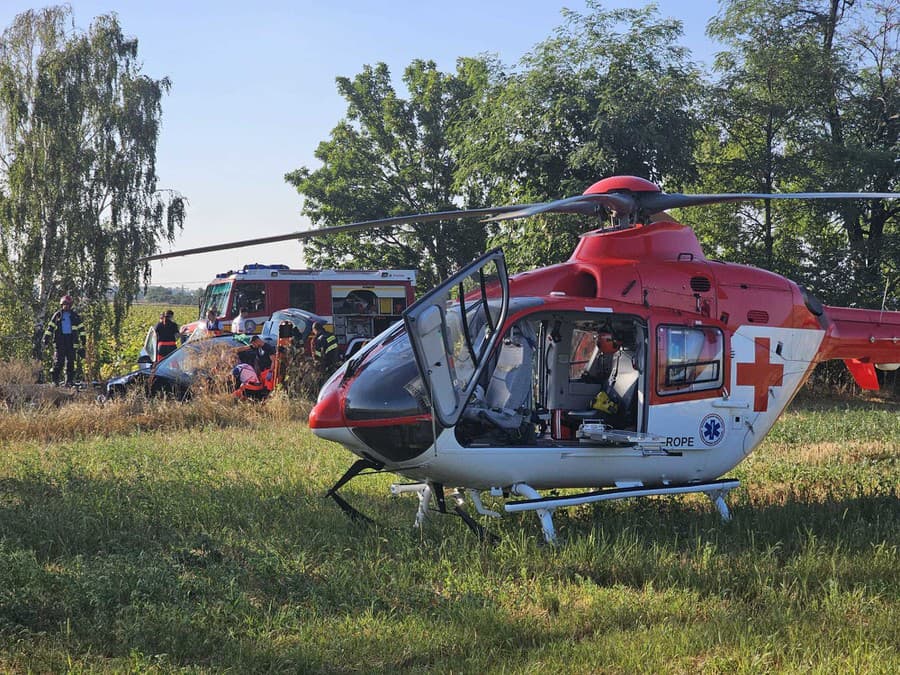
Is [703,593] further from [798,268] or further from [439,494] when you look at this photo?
[798,268]

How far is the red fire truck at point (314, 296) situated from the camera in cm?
2005

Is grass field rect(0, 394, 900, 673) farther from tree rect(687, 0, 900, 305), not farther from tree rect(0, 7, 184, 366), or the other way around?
tree rect(0, 7, 184, 366)

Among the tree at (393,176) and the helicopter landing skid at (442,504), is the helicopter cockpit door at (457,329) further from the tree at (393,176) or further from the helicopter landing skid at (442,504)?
the tree at (393,176)

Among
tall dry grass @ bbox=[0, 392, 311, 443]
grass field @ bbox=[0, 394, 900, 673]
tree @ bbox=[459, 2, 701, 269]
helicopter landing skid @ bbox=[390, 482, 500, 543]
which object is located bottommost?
grass field @ bbox=[0, 394, 900, 673]

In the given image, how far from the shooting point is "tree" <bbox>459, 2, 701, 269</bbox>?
20.7m

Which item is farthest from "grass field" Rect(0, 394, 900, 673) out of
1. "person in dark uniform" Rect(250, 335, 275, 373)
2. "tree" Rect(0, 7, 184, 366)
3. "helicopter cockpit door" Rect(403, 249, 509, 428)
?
"tree" Rect(0, 7, 184, 366)

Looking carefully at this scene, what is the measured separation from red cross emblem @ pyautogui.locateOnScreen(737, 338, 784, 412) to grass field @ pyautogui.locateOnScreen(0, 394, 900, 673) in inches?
37.9

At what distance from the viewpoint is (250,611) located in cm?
518

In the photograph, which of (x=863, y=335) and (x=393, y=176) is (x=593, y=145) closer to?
(x=863, y=335)

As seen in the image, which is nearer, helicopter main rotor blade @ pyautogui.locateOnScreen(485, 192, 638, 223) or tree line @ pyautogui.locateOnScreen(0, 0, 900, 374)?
helicopter main rotor blade @ pyautogui.locateOnScreen(485, 192, 638, 223)

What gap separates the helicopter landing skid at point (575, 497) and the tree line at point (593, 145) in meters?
14.3

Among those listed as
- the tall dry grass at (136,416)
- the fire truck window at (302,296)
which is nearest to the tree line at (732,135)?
the fire truck window at (302,296)

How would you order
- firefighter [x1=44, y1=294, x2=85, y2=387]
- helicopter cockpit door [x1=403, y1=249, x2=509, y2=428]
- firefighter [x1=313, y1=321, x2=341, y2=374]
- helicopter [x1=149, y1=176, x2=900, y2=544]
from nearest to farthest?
1. helicopter cockpit door [x1=403, y1=249, x2=509, y2=428]
2. helicopter [x1=149, y1=176, x2=900, y2=544]
3. firefighter [x1=313, y1=321, x2=341, y2=374]
4. firefighter [x1=44, y1=294, x2=85, y2=387]

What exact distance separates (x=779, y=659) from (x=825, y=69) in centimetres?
2092
